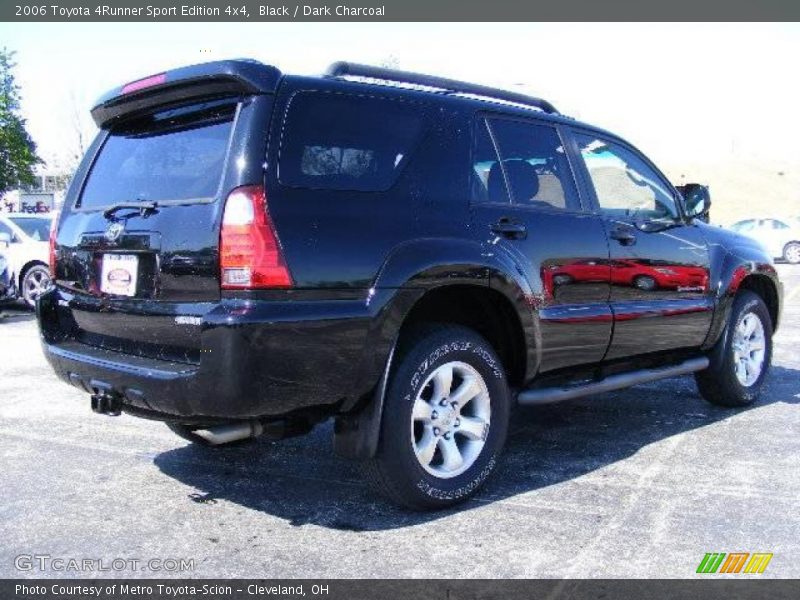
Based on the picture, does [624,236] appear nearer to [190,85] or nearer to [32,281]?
[190,85]

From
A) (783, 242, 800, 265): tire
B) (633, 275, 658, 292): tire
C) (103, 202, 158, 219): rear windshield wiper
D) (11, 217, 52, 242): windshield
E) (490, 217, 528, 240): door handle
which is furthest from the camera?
(783, 242, 800, 265): tire

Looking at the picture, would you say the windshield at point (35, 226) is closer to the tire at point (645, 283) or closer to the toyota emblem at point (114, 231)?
the toyota emblem at point (114, 231)

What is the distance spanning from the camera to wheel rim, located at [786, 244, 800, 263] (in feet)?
76.1

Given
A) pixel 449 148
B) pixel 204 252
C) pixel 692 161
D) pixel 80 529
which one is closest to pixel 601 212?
pixel 449 148

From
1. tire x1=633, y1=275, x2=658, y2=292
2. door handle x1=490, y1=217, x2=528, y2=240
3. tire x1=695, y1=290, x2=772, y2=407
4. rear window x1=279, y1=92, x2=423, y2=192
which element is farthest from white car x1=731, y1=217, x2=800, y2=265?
rear window x1=279, y1=92, x2=423, y2=192

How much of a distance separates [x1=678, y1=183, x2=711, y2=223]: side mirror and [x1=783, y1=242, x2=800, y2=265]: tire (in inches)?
789

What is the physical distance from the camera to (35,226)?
1298cm

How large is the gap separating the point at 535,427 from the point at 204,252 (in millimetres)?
2811

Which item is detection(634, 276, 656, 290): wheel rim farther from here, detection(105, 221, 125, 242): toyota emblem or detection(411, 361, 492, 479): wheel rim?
detection(105, 221, 125, 242): toyota emblem

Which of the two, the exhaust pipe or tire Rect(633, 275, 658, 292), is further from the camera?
tire Rect(633, 275, 658, 292)

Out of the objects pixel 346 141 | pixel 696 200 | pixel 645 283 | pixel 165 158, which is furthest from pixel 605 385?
pixel 165 158

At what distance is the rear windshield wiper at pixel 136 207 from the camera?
3373mm

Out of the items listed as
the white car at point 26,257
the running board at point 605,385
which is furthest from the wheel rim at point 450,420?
the white car at point 26,257

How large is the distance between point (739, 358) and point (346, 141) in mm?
3639
